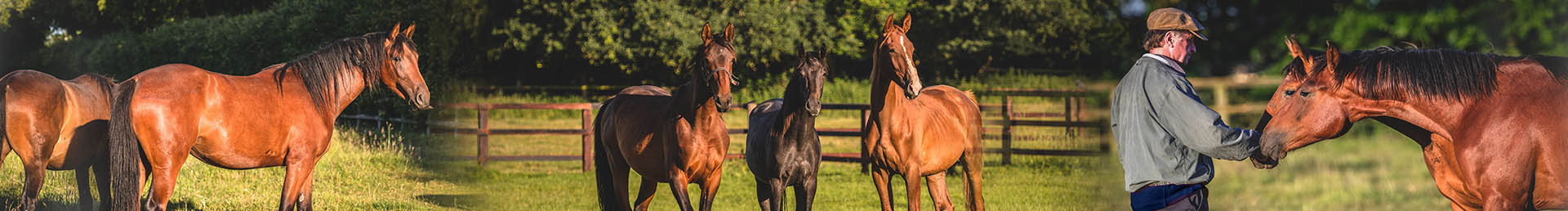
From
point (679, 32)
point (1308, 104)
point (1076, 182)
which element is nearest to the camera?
point (1308, 104)

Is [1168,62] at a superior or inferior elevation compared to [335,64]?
superior

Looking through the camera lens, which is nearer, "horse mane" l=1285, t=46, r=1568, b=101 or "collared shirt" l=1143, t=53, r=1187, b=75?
"collared shirt" l=1143, t=53, r=1187, b=75

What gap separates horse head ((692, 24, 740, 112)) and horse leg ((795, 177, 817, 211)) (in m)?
0.41

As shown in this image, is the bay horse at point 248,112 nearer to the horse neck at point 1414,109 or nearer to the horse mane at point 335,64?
the horse mane at point 335,64

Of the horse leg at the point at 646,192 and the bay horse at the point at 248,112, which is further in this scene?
the horse leg at the point at 646,192

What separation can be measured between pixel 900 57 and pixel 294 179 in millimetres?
2203

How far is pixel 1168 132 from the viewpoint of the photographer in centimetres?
228

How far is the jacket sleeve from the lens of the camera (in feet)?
7.12

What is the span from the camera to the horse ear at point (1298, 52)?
2.42 meters

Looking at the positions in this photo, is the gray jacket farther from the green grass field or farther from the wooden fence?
the wooden fence

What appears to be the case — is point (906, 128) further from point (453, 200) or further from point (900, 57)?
point (453, 200)

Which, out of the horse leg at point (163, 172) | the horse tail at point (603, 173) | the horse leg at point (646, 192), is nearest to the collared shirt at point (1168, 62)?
the horse leg at point (646, 192)

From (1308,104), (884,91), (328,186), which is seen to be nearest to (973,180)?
(884,91)

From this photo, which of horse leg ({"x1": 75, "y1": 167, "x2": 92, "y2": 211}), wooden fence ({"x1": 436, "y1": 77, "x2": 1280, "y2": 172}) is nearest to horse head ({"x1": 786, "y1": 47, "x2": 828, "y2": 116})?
horse leg ({"x1": 75, "y1": 167, "x2": 92, "y2": 211})
